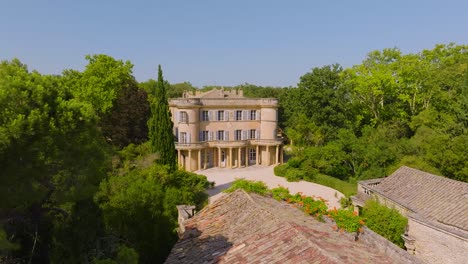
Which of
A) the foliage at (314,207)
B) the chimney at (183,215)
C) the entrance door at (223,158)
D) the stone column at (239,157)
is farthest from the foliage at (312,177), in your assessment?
the chimney at (183,215)

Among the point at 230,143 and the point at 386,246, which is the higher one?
the point at 386,246

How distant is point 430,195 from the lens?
647 inches

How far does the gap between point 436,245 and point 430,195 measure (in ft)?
10.2

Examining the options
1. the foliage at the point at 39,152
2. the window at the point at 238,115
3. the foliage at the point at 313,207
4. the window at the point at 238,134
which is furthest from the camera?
the window at the point at 238,134

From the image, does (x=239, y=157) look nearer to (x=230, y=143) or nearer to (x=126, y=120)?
(x=230, y=143)

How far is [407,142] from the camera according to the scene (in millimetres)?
29375

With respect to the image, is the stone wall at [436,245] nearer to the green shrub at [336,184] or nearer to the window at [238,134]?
the green shrub at [336,184]

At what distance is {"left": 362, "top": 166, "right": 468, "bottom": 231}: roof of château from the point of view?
570 inches

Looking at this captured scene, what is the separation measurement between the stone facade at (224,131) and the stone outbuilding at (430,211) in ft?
67.1

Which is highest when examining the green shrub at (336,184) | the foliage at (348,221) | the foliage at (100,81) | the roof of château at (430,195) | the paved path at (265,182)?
the foliage at (100,81)

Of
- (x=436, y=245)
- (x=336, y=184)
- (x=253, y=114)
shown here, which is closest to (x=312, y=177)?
(x=336, y=184)

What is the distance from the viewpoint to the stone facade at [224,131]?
117 feet

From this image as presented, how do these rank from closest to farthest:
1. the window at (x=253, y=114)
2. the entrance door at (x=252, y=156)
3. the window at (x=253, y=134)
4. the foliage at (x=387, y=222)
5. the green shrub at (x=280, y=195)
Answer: the green shrub at (x=280, y=195) → the foliage at (x=387, y=222) → the window at (x=253, y=114) → the window at (x=253, y=134) → the entrance door at (x=252, y=156)

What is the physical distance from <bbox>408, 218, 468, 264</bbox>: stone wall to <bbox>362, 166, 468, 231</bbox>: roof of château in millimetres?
513
